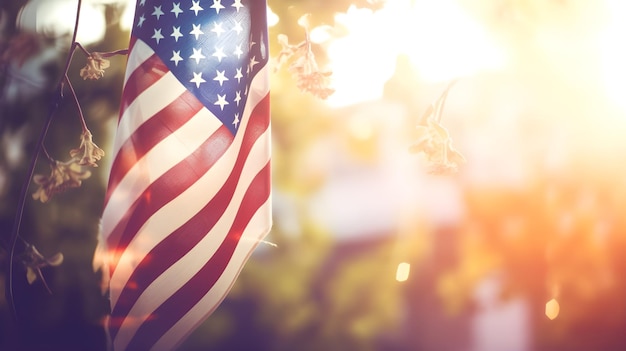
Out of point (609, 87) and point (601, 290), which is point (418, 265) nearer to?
point (601, 290)

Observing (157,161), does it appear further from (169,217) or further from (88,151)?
(88,151)

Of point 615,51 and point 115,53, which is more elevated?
point 115,53

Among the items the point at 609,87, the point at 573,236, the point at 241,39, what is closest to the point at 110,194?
the point at 241,39

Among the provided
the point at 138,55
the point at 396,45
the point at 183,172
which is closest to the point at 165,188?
the point at 183,172

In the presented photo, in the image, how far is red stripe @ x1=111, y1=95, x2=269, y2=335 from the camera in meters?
1.87

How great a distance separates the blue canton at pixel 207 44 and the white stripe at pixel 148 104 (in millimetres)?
34

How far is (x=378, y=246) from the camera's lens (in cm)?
248

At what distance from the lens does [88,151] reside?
253 centimetres

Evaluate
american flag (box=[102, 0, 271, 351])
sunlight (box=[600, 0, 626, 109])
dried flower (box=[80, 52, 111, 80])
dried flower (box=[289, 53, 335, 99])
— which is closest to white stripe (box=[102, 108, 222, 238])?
american flag (box=[102, 0, 271, 351])

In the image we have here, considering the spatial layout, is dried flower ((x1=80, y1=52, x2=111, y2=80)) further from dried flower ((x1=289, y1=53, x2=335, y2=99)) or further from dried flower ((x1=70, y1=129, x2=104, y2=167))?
dried flower ((x1=289, y1=53, x2=335, y2=99))

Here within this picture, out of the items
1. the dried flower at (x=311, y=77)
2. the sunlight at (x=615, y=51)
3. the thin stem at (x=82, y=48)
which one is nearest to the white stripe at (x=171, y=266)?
the dried flower at (x=311, y=77)

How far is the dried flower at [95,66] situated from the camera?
2614mm

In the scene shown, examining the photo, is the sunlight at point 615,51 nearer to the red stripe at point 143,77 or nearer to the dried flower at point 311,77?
the dried flower at point 311,77

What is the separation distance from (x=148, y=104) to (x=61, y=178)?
2.83 feet
